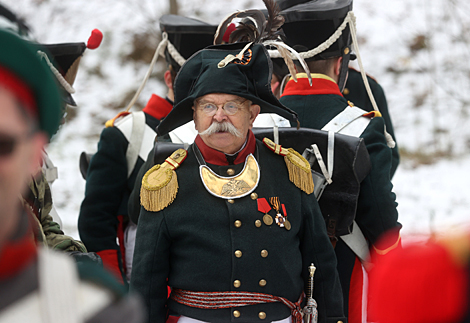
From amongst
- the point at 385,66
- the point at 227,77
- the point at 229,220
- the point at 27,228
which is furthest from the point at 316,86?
the point at 385,66

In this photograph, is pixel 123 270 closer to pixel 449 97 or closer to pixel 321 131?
pixel 321 131

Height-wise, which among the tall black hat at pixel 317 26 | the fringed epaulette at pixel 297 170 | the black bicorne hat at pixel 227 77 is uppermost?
the tall black hat at pixel 317 26

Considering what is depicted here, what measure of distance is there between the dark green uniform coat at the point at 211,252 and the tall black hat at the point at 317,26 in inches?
44.9

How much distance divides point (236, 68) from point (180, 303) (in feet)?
3.33

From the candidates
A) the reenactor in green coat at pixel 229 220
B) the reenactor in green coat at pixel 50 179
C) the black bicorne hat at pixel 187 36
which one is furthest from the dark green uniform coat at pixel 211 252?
the black bicorne hat at pixel 187 36

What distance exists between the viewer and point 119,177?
3.47m

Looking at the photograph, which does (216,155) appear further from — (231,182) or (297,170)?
(297,170)

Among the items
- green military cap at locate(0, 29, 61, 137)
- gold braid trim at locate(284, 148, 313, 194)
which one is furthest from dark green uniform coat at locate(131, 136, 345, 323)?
green military cap at locate(0, 29, 61, 137)

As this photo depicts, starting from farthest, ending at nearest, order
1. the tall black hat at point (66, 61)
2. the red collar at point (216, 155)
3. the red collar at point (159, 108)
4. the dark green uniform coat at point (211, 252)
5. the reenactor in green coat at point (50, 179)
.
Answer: the red collar at point (159, 108) → the tall black hat at point (66, 61) → the red collar at point (216, 155) → the dark green uniform coat at point (211, 252) → the reenactor in green coat at point (50, 179)

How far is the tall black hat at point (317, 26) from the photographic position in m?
3.17

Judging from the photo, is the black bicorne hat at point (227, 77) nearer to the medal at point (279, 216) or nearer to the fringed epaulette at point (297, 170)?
the fringed epaulette at point (297, 170)

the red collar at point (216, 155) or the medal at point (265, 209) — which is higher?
the red collar at point (216, 155)

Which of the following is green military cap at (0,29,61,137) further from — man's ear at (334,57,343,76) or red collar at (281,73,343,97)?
man's ear at (334,57,343,76)

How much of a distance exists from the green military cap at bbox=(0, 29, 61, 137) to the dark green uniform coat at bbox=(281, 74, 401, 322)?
2.11 meters
